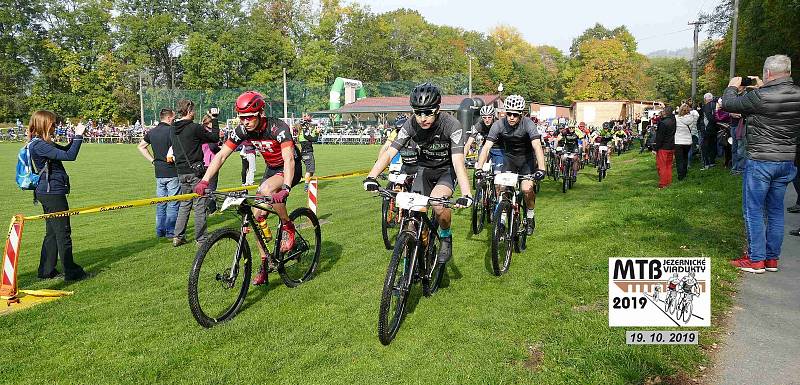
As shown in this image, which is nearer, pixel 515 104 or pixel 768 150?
pixel 768 150

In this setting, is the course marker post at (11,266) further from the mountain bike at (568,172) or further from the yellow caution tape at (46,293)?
the mountain bike at (568,172)

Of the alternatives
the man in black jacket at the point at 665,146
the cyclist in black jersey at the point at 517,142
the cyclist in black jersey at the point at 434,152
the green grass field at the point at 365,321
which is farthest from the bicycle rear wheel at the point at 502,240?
the man in black jacket at the point at 665,146

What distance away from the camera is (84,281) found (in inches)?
273

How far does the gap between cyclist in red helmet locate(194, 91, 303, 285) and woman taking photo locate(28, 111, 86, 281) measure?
1.79 metres

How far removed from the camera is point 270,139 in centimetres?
634

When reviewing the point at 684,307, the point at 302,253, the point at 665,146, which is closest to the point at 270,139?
the point at 302,253

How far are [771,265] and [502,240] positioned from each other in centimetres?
301

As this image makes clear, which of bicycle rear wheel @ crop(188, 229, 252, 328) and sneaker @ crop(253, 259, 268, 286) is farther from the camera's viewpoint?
sneaker @ crop(253, 259, 268, 286)

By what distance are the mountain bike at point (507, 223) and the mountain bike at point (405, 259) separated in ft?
4.01

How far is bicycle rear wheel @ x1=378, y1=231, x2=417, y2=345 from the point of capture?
4.62m

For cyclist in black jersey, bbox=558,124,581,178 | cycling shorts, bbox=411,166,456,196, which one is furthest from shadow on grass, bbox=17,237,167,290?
cyclist in black jersey, bbox=558,124,581,178

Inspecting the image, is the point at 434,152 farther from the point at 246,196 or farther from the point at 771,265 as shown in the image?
the point at 771,265

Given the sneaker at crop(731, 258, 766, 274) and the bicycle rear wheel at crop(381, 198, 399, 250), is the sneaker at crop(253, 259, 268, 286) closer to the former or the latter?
the bicycle rear wheel at crop(381, 198, 399, 250)

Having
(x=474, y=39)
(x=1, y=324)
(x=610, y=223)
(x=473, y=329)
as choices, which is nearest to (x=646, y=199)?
(x=610, y=223)
